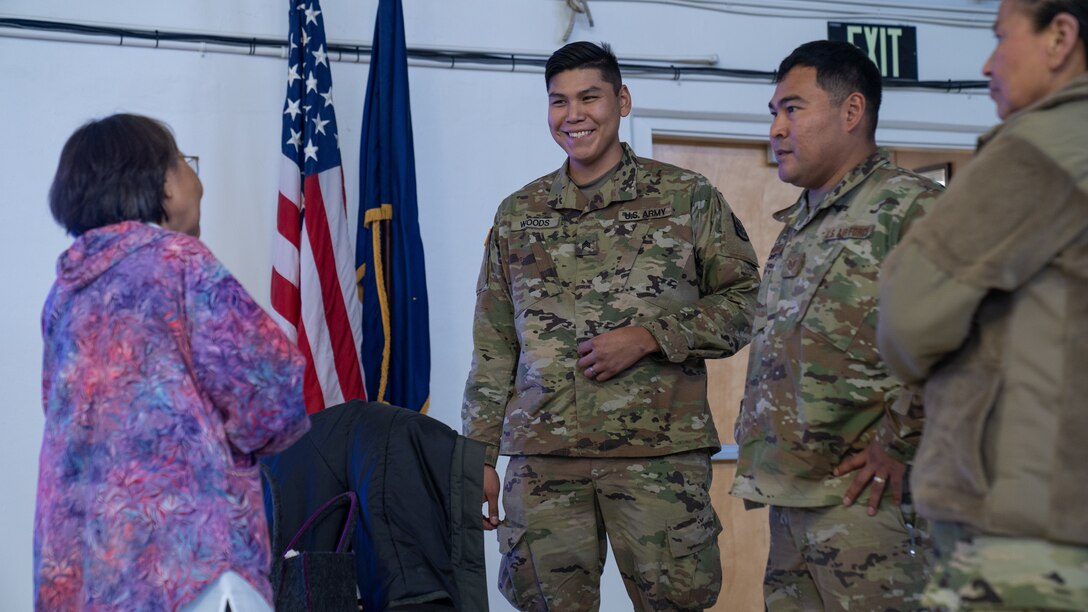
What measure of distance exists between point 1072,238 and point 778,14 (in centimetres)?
328

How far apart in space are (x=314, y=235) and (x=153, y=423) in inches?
86.6

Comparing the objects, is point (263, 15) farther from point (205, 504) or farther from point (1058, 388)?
point (1058, 388)

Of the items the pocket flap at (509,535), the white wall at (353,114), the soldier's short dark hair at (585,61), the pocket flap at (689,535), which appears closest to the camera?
the pocket flap at (689,535)

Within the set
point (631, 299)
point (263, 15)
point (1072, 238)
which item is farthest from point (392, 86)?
point (1072, 238)

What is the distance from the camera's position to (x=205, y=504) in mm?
1716

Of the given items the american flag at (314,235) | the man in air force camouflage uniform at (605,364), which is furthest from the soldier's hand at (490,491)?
the american flag at (314,235)

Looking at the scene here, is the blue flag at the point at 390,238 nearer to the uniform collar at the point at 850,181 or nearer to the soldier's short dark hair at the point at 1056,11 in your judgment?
the uniform collar at the point at 850,181

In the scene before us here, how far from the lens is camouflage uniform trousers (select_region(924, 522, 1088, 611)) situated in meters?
1.41

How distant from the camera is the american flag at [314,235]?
3850 mm

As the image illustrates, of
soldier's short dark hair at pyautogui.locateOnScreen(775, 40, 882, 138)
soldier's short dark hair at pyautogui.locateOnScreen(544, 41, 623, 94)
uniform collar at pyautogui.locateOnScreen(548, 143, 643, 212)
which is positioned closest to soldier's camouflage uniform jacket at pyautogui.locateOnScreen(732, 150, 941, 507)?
soldier's short dark hair at pyautogui.locateOnScreen(775, 40, 882, 138)

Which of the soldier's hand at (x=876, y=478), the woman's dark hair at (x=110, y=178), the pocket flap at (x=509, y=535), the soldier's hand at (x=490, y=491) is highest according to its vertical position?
the woman's dark hair at (x=110, y=178)

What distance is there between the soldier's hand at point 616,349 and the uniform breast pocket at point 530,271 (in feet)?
0.73

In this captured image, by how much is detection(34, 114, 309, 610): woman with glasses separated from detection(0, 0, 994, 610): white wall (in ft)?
7.06

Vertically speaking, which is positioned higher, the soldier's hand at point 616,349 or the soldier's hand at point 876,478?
the soldier's hand at point 616,349
